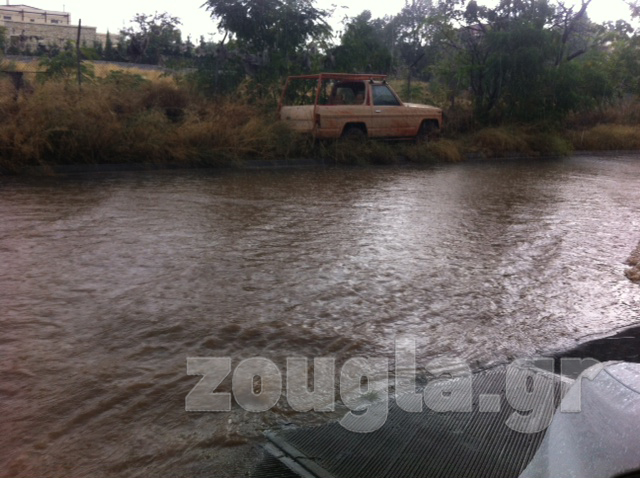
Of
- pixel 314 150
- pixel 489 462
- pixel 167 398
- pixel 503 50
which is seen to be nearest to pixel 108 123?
pixel 314 150

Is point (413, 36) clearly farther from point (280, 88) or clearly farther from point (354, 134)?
point (354, 134)

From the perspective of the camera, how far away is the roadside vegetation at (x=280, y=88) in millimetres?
12328

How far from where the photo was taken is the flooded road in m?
3.20

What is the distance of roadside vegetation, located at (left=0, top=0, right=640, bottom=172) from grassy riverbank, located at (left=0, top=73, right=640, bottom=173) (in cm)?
3

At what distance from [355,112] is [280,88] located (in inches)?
110

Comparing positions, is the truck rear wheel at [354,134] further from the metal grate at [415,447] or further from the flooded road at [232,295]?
the metal grate at [415,447]

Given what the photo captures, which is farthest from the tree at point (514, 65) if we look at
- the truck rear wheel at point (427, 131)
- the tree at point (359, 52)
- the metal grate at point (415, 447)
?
the metal grate at point (415, 447)

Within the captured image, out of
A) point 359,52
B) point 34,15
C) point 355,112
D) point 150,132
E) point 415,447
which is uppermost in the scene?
point 34,15

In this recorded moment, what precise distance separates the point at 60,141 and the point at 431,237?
7421mm

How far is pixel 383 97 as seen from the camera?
1564cm

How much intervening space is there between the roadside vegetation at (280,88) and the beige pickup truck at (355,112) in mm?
374

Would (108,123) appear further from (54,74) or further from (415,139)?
(415,139)

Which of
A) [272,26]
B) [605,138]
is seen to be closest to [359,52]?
[272,26]

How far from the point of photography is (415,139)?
54.1 feet
